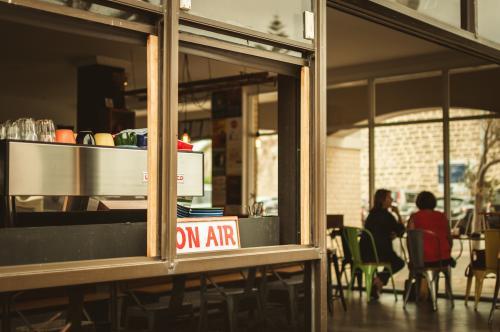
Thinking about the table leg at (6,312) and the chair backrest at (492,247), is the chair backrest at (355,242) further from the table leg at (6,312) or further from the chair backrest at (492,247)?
the table leg at (6,312)

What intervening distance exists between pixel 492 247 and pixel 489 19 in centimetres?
309

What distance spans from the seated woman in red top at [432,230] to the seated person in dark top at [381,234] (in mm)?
359

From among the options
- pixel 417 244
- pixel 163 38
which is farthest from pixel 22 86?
pixel 163 38

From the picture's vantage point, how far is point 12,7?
2.50m

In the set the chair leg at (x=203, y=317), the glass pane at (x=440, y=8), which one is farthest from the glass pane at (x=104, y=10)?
the glass pane at (x=440, y=8)

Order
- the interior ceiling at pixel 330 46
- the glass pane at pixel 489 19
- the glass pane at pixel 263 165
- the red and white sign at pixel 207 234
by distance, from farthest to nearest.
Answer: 1. the glass pane at pixel 263 165
2. the interior ceiling at pixel 330 46
3. the glass pane at pixel 489 19
4. the red and white sign at pixel 207 234

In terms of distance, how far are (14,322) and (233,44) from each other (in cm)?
151

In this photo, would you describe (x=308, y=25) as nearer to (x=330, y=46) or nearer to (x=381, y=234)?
(x=381, y=234)

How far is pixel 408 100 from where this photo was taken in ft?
33.3

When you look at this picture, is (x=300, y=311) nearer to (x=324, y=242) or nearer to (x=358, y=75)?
(x=324, y=242)

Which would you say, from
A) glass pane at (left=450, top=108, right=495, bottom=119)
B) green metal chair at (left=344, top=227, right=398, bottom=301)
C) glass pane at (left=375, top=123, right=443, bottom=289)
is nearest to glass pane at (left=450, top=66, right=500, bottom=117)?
glass pane at (left=450, top=108, right=495, bottom=119)

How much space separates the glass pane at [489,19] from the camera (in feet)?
17.4

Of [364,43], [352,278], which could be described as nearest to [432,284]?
[352,278]

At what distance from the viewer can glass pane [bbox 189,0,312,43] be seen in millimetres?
3104
